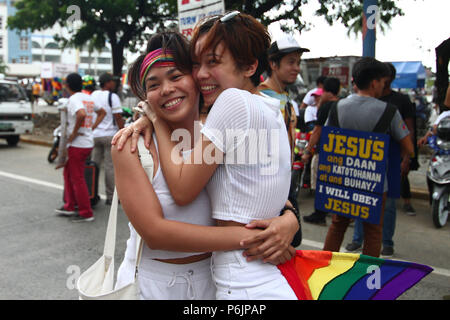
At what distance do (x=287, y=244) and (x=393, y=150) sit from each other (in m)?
2.75

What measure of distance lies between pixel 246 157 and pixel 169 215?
1.10 feet

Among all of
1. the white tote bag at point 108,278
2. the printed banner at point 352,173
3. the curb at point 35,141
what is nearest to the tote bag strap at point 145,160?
the white tote bag at point 108,278

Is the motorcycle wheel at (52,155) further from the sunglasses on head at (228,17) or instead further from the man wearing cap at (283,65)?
the sunglasses on head at (228,17)

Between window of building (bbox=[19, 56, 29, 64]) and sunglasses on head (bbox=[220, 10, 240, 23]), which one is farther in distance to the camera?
window of building (bbox=[19, 56, 29, 64])

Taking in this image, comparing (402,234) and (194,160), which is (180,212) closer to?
(194,160)

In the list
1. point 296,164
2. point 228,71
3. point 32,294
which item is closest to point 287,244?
point 228,71

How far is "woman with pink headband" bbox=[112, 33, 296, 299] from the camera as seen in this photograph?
4.45 ft

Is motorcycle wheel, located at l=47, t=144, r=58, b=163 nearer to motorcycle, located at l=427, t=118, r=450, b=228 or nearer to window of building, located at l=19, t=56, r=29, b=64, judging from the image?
motorcycle, located at l=427, t=118, r=450, b=228

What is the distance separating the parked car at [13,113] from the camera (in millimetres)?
11727

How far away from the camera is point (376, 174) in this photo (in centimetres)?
357

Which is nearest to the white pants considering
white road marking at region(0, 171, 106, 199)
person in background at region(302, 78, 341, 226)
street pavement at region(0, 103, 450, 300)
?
street pavement at region(0, 103, 450, 300)

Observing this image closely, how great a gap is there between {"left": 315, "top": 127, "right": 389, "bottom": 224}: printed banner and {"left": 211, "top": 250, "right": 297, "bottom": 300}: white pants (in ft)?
7.78

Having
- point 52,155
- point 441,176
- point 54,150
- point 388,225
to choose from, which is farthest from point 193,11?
point 52,155

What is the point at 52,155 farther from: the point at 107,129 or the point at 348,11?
the point at 348,11
